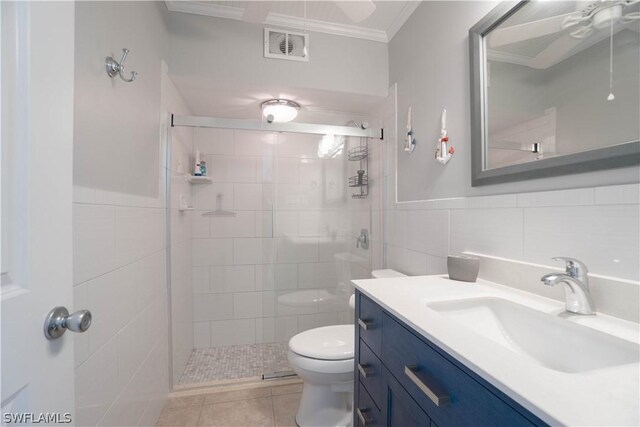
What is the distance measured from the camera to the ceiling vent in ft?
5.85

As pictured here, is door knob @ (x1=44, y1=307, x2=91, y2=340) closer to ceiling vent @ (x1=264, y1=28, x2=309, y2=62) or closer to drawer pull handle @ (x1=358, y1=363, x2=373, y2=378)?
drawer pull handle @ (x1=358, y1=363, x2=373, y2=378)

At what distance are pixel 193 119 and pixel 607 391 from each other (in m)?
2.08

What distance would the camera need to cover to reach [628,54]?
0.69 meters

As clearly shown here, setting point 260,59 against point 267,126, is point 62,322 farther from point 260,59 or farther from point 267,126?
point 260,59

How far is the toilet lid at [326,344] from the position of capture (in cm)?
135

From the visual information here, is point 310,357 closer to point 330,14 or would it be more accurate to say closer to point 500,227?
point 500,227

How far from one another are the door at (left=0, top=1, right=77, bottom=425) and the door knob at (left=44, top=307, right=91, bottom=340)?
0.5 inches

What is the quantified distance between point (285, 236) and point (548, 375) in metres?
1.82

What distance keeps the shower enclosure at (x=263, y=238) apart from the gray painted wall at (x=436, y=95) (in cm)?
45

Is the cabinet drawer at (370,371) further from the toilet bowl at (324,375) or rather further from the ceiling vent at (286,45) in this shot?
the ceiling vent at (286,45)

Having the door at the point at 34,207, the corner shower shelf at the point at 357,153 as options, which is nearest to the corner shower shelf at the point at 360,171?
the corner shower shelf at the point at 357,153

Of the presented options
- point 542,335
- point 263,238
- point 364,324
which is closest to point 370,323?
point 364,324

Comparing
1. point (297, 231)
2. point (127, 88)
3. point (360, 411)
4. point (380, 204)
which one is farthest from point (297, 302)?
point (127, 88)

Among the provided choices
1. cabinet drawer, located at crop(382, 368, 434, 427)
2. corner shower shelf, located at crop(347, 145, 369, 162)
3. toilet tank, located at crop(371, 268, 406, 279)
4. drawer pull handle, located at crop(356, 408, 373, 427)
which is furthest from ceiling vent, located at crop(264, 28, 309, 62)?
drawer pull handle, located at crop(356, 408, 373, 427)
